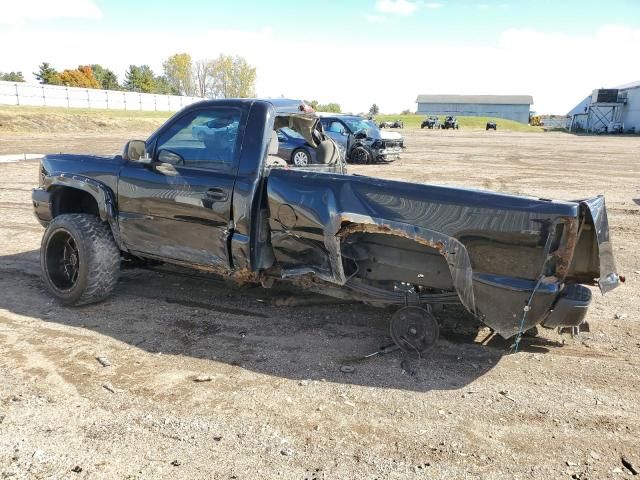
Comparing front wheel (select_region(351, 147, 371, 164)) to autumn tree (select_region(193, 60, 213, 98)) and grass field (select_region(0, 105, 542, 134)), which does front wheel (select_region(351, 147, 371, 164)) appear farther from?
autumn tree (select_region(193, 60, 213, 98))

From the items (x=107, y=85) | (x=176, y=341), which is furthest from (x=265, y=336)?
(x=107, y=85)

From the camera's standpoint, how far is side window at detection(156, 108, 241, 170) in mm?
4516

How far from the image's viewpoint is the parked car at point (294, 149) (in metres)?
5.45

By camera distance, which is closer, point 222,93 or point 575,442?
point 575,442

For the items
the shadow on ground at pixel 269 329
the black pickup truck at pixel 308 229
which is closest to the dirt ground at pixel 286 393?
the shadow on ground at pixel 269 329

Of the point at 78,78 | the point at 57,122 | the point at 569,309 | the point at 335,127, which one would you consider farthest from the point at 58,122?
the point at 78,78

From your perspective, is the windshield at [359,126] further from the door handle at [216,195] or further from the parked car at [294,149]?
the door handle at [216,195]

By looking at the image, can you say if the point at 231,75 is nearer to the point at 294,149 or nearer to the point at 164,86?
the point at 164,86

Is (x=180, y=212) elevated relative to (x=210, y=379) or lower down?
elevated

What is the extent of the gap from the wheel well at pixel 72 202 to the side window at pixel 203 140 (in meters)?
1.32

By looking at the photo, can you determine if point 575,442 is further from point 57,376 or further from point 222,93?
point 222,93

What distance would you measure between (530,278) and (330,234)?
4.83 ft

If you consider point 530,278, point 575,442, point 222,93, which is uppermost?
point 222,93

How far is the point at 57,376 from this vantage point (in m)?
3.75
